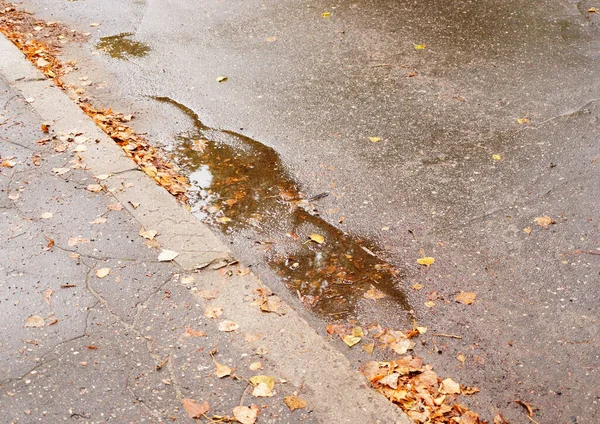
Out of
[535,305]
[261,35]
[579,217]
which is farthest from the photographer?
[261,35]

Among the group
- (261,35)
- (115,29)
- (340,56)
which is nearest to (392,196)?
(340,56)

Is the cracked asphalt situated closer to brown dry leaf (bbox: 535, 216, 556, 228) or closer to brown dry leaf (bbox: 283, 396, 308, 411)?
brown dry leaf (bbox: 283, 396, 308, 411)

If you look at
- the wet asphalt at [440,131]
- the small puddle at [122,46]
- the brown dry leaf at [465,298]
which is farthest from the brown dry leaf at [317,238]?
the small puddle at [122,46]

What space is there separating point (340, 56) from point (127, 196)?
304cm

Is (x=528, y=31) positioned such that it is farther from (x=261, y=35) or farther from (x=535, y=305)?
(x=535, y=305)

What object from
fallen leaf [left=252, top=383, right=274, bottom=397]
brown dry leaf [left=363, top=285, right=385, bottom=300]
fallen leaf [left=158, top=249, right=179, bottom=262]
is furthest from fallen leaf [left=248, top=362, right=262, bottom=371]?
fallen leaf [left=158, top=249, right=179, bottom=262]

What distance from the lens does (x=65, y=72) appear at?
6602 millimetres

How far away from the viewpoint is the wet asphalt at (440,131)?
376 cm

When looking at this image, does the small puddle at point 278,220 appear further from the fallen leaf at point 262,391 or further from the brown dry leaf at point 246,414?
the brown dry leaf at point 246,414

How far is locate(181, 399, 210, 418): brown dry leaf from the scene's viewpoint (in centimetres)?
318

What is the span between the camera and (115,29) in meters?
7.48

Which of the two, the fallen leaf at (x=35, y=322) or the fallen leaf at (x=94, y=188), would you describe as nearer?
the fallen leaf at (x=35, y=322)

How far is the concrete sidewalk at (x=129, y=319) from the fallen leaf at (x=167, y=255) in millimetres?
26

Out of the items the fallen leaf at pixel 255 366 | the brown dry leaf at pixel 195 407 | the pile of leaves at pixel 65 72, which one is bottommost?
the pile of leaves at pixel 65 72
